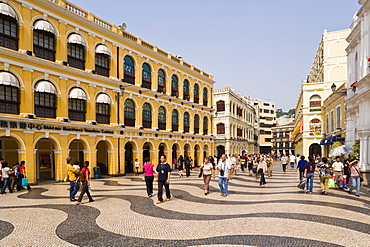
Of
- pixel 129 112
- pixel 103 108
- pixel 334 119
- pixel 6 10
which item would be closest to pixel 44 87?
pixel 6 10

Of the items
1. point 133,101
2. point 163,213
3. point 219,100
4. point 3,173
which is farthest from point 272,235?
point 219,100

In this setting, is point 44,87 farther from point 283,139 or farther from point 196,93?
point 283,139

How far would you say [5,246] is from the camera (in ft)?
21.0

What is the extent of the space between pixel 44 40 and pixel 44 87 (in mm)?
3376

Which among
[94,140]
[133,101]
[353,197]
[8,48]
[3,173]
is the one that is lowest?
[353,197]

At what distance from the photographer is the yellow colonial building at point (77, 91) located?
1700 cm

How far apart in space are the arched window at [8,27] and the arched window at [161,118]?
15.6 meters

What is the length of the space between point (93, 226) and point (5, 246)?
2196 mm

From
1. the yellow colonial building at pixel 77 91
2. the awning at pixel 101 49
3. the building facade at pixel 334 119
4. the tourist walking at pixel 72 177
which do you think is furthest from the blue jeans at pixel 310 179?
the awning at pixel 101 49

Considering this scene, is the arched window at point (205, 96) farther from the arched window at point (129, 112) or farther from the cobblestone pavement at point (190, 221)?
the cobblestone pavement at point (190, 221)

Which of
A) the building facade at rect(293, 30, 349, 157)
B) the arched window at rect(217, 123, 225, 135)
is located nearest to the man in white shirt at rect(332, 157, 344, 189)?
the building facade at rect(293, 30, 349, 157)

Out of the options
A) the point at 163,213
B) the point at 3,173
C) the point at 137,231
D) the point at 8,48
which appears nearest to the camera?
the point at 137,231

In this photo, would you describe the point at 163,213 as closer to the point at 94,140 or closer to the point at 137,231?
the point at 137,231

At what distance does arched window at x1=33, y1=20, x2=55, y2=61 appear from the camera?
58.9ft
